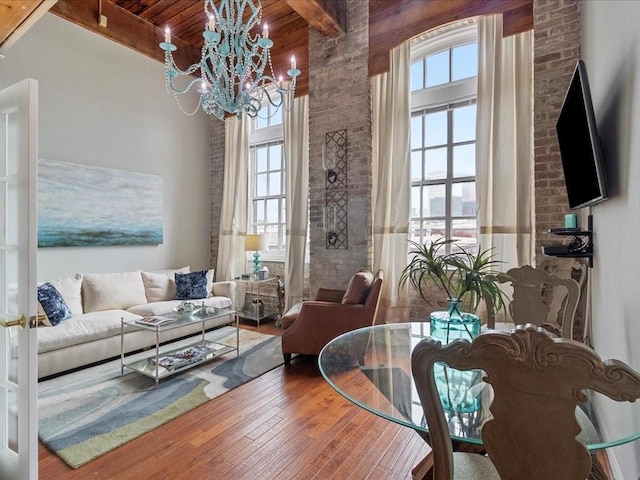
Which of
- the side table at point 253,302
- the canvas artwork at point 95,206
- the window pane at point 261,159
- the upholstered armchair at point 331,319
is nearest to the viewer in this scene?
the upholstered armchair at point 331,319

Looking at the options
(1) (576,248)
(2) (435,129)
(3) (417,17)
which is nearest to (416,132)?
(2) (435,129)

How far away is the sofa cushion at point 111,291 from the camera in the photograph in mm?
3871

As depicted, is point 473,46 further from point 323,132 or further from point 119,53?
point 119,53

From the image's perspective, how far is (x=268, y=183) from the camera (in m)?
5.58

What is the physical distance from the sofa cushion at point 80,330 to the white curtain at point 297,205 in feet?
6.46

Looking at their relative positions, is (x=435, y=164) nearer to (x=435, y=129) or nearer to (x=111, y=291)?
(x=435, y=129)

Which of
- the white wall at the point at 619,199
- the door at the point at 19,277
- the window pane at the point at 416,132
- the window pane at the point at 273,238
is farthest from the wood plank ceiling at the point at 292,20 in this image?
the door at the point at 19,277

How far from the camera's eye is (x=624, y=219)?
1628mm

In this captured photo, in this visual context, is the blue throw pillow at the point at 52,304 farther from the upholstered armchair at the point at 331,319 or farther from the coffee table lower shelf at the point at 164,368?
the upholstered armchair at the point at 331,319

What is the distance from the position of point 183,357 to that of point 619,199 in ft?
11.4

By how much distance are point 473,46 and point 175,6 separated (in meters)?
3.77

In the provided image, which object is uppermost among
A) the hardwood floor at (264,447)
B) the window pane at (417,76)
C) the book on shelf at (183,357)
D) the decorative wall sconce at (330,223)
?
the window pane at (417,76)

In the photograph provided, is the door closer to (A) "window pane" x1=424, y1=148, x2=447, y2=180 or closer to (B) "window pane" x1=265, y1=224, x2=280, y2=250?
(A) "window pane" x1=424, y1=148, x2=447, y2=180

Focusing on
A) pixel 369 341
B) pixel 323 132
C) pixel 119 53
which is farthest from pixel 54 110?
pixel 369 341
